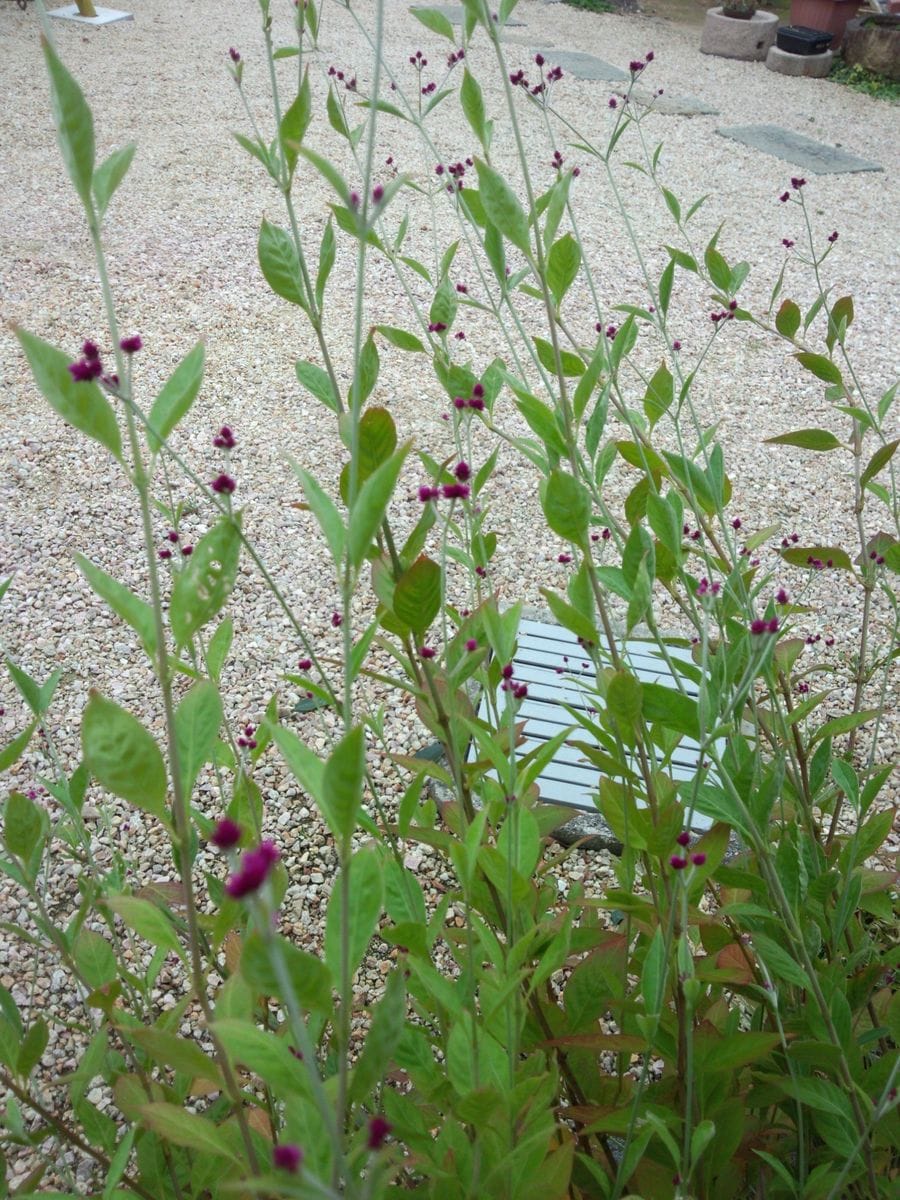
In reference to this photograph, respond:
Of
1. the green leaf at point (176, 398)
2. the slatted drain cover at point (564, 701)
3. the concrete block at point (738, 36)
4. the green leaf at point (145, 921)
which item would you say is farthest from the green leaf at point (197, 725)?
the concrete block at point (738, 36)

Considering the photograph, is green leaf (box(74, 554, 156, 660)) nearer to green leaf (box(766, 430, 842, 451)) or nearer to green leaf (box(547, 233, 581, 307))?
green leaf (box(547, 233, 581, 307))

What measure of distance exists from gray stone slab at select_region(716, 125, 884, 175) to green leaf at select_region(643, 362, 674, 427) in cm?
603

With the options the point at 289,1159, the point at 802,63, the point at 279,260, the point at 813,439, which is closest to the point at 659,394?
the point at 813,439

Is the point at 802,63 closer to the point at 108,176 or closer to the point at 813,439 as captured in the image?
the point at 813,439

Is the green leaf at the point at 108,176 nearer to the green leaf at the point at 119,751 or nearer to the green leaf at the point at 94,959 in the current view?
the green leaf at the point at 119,751

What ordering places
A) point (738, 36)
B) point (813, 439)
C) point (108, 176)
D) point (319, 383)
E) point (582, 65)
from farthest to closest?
point (738, 36) → point (582, 65) → point (813, 439) → point (319, 383) → point (108, 176)

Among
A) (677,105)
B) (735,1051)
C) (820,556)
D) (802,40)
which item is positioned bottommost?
(735,1051)

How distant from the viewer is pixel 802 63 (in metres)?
8.98

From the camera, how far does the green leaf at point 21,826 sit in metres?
0.96

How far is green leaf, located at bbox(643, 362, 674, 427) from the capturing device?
1444mm

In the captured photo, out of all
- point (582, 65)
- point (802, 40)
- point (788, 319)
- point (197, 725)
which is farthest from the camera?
point (802, 40)

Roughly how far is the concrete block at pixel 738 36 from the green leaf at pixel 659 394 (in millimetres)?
9552

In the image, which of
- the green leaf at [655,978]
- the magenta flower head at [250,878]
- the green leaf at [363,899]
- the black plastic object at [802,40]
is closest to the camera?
the magenta flower head at [250,878]

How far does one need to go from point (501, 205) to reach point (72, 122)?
16.9 inches
